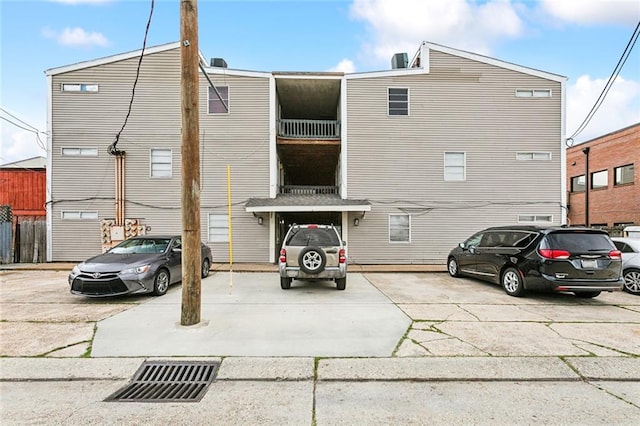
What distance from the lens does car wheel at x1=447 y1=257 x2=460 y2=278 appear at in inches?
404

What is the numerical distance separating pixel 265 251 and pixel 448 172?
8475 millimetres

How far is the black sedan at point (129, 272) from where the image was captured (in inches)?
267

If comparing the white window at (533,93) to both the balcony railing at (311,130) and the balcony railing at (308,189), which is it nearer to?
the balcony railing at (311,130)

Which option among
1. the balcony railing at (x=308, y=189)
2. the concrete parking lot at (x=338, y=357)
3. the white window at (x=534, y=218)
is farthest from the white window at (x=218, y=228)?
the white window at (x=534, y=218)

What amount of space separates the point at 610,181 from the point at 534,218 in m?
11.5

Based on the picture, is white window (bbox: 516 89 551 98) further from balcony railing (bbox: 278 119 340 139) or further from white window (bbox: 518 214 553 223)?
balcony railing (bbox: 278 119 340 139)

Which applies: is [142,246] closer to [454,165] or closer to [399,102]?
[399,102]

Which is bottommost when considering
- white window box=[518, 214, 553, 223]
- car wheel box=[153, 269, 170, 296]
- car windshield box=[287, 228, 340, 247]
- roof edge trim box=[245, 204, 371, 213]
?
car wheel box=[153, 269, 170, 296]

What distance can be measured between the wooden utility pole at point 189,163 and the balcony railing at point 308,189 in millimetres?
9598

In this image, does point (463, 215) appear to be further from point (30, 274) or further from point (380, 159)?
point (30, 274)

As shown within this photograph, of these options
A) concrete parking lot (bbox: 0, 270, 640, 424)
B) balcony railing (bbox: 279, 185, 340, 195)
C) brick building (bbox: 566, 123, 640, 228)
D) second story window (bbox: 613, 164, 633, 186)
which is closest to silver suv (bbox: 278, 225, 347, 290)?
concrete parking lot (bbox: 0, 270, 640, 424)

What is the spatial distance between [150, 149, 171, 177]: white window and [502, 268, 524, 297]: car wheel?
41.4 ft

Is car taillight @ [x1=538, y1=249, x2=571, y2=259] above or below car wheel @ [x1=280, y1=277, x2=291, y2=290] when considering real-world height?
above

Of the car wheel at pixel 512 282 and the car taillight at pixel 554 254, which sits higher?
the car taillight at pixel 554 254
